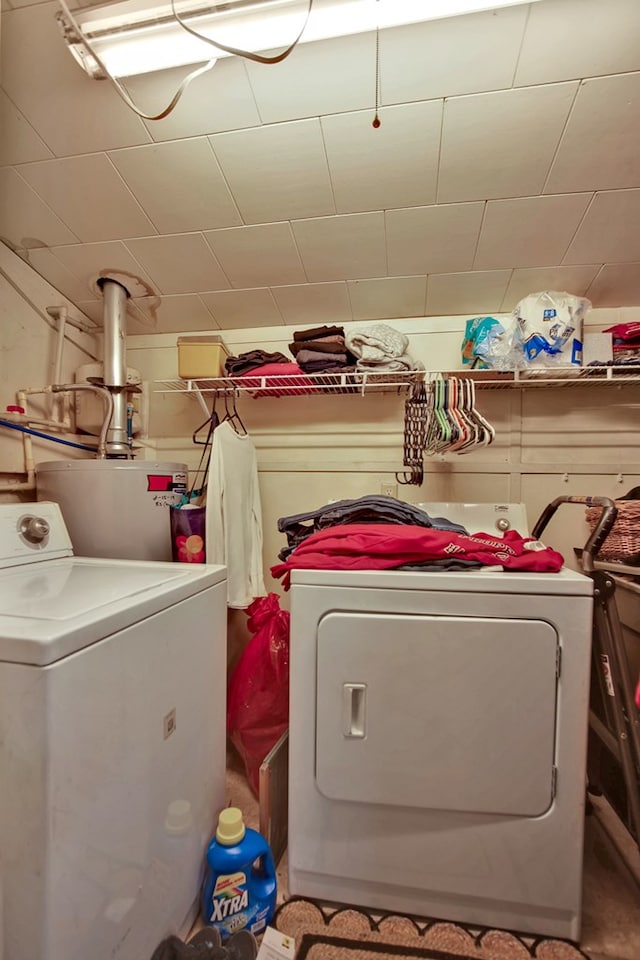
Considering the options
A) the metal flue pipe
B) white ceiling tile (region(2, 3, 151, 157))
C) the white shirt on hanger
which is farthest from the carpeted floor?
white ceiling tile (region(2, 3, 151, 157))

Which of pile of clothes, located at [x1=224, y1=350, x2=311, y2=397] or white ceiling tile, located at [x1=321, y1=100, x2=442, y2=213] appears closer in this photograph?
white ceiling tile, located at [x1=321, y1=100, x2=442, y2=213]

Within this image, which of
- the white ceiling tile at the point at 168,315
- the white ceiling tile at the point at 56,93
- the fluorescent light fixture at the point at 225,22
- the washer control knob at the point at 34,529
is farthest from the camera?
the white ceiling tile at the point at 168,315

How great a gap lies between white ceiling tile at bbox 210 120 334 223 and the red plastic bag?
161cm

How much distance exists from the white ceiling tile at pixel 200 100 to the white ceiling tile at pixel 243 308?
62 cm

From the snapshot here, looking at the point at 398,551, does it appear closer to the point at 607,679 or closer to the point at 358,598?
the point at 358,598

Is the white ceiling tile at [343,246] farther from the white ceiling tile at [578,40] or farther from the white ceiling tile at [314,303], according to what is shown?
the white ceiling tile at [578,40]

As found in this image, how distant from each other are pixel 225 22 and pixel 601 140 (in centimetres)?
116

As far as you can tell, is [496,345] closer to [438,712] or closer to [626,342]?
[626,342]

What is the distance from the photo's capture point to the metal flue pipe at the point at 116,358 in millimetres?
1711

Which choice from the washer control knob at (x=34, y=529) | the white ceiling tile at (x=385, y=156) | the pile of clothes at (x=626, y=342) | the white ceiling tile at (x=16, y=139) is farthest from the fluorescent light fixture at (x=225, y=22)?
the washer control knob at (x=34, y=529)

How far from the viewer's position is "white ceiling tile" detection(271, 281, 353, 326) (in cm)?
180

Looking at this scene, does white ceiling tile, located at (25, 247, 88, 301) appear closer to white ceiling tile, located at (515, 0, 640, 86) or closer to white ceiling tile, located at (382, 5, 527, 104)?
white ceiling tile, located at (382, 5, 527, 104)

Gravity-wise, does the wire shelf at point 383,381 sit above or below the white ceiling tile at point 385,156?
below

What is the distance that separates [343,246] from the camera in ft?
5.29
